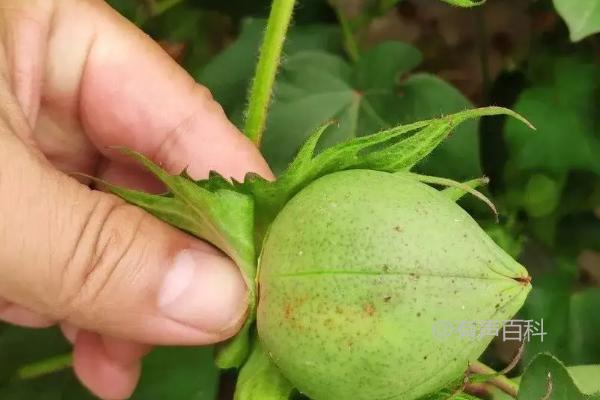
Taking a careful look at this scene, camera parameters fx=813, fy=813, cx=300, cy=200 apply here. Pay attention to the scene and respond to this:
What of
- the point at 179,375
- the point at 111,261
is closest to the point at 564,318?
the point at 179,375

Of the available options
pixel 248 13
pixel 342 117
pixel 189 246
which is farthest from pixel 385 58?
pixel 189 246

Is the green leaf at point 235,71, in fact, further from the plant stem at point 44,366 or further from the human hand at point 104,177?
the plant stem at point 44,366

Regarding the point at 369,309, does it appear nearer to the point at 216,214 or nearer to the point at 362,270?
the point at 362,270

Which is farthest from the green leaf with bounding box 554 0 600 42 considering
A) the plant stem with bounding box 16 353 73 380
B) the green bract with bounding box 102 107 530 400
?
the plant stem with bounding box 16 353 73 380

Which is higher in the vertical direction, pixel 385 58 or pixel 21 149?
pixel 21 149

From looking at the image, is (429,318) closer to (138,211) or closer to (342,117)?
(138,211)
